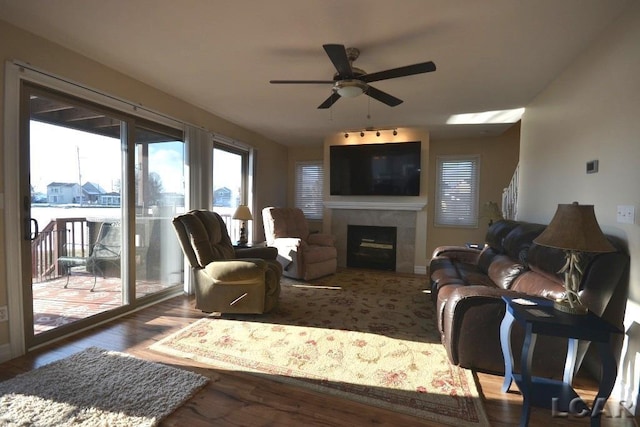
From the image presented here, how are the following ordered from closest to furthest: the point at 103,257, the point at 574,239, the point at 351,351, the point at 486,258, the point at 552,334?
the point at 552,334 → the point at 574,239 → the point at 351,351 → the point at 103,257 → the point at 486,258

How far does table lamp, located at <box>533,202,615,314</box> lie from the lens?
1.64 meters

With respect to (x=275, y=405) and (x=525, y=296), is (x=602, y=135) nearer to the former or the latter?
(x=525, y=296)

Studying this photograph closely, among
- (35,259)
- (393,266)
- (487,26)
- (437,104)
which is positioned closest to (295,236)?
(393,266)

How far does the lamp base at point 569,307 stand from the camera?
5.46 feet

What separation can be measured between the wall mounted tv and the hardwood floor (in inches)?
143

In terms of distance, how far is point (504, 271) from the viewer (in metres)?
2.76

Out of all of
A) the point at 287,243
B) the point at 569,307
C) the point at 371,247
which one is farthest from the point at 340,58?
the point at 371,247

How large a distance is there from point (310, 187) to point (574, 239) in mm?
5137

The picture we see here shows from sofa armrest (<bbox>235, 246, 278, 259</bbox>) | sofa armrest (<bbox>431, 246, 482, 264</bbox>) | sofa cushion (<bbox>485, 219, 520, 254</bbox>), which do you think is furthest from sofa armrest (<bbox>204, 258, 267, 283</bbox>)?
sofa cushion (<bbox>485, 219, 520, 254</bbox>)

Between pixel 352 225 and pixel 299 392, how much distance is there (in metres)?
4.01

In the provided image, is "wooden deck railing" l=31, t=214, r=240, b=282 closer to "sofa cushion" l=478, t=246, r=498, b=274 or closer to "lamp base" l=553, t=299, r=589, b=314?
"lamp base" l=553, t=299, r=589, b=314

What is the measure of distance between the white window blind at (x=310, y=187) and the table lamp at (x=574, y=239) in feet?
16.0

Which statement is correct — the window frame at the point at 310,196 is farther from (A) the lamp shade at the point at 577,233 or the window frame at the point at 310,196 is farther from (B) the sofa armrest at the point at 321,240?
(A) the lamp shade at the point at 577,233

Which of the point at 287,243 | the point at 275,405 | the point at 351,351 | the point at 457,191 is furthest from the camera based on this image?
the point at 457,191
